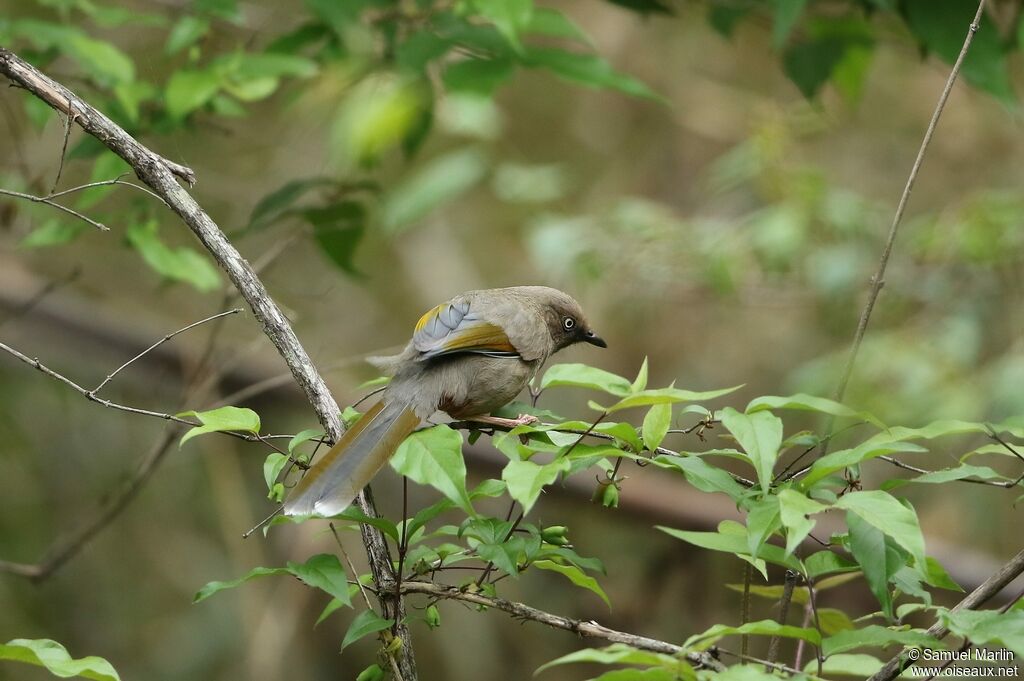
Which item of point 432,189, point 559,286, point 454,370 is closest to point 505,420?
point 454,370

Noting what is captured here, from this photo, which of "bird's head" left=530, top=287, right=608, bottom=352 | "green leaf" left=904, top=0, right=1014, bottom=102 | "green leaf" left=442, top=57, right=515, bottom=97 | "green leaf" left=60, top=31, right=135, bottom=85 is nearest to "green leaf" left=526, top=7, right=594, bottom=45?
"green leaf" left=442, top=57, right=515, bottom=97

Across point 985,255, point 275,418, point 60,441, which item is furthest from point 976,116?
point 60,441

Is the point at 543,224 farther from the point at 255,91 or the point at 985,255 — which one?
the point at 255,91

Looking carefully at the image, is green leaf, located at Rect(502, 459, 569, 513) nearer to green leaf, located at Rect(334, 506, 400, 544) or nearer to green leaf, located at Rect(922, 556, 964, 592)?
green leaf, located at Rect(334, 506, 400, 544)

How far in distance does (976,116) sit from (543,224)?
3.89 metres

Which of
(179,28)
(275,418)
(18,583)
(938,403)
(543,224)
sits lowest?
(18,583)

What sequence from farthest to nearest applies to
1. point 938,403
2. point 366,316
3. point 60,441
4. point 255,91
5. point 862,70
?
point 366,316 → point 60,441 → point 938,403 → point 862,70 → point 255,91

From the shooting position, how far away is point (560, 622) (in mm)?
1739

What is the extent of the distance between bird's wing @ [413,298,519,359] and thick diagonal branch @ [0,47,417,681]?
0.70 m

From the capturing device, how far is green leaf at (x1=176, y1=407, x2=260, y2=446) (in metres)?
1.71

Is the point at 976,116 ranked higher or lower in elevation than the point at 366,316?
higher

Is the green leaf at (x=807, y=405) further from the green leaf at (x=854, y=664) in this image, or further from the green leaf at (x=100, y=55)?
the green leaf at (x=100, y=55)

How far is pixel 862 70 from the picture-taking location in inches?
159

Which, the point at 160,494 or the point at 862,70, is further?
the point at 160,494
